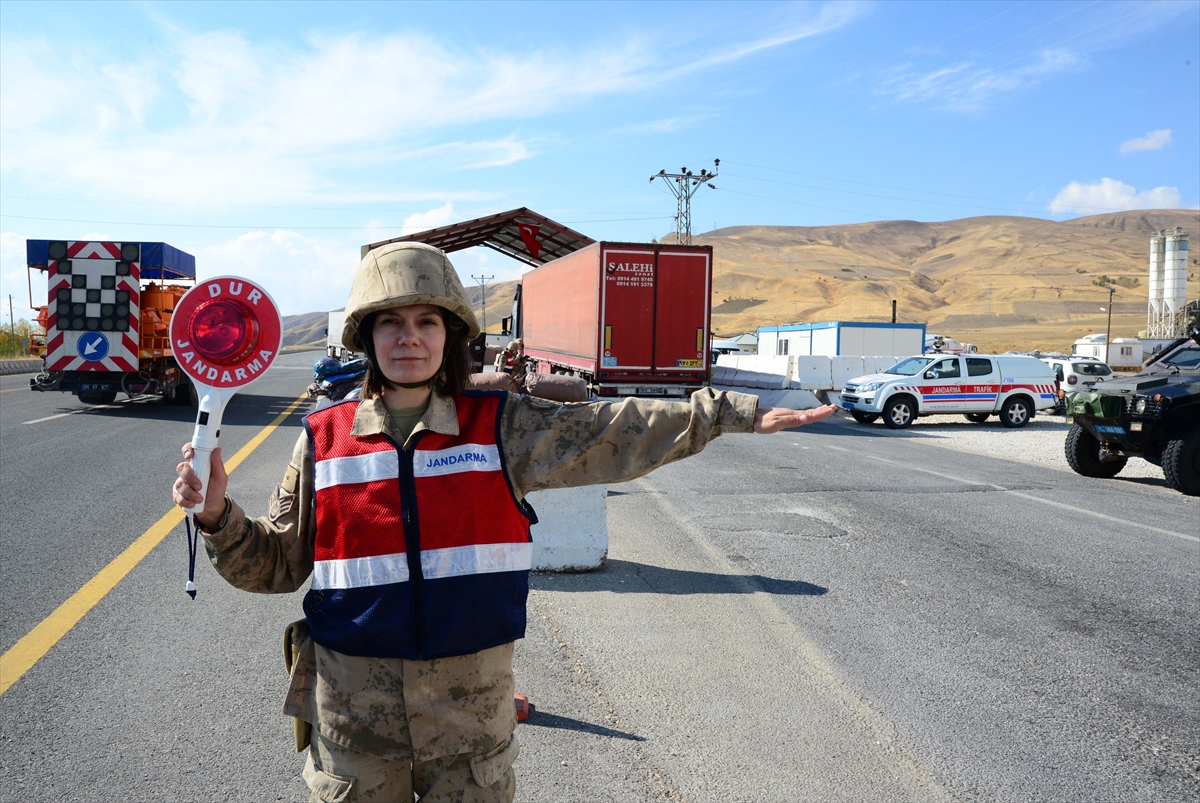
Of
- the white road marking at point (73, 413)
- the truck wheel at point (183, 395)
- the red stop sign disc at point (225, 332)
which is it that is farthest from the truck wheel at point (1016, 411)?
the red stop sign disc at point (225, 332)

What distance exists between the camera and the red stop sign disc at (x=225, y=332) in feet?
6.70

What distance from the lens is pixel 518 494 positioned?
2127 mm

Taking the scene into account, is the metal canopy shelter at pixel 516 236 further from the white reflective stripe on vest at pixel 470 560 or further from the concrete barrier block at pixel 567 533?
the white reflective stripe on vest at pixel 470 560

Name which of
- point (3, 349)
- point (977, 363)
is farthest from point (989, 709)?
point (3, 349)

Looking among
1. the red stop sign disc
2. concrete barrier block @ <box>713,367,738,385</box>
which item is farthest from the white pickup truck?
the red stop sign disc

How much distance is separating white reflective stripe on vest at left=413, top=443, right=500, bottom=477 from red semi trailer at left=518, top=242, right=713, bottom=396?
16628mm

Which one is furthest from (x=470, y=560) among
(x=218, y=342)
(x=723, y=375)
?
(x=723, y=375)

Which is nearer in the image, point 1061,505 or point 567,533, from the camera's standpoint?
point 567,533

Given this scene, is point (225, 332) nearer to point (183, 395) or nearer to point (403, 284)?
point (403, 284)

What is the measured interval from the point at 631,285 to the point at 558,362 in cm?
498

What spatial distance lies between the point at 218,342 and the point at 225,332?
31mm

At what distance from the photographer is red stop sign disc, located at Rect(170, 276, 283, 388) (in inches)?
80.4

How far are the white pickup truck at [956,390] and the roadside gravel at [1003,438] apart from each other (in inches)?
15.7

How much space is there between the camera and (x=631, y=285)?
1884cm
